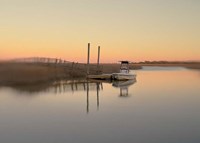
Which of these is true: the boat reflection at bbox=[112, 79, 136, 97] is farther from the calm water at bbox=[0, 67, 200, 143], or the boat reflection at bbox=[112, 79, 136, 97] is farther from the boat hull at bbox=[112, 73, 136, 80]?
the calm water at bbox=[0, 67, 200, 143]

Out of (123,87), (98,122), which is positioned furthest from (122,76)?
(98,122)

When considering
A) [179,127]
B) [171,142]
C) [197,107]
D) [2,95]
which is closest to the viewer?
[171,142]

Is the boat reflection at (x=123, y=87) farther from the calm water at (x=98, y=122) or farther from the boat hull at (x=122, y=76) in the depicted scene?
the calm water at (x=98, y=122)

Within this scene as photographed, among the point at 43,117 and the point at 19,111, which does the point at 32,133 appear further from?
the point at 19,111

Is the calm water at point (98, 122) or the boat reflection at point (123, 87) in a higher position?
the calm water at point (98, 122)

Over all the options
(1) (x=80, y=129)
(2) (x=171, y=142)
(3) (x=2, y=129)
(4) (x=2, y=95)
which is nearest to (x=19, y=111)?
(3) (x=2, y=129)

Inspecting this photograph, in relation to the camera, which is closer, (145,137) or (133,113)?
(145,137)

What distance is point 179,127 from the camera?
18.0 metres

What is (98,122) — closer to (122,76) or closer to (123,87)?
(123,87)

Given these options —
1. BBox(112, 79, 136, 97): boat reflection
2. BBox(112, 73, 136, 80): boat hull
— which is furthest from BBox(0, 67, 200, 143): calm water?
BBox(112, 73, 136, 80): boat hull

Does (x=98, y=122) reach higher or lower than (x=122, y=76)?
lower

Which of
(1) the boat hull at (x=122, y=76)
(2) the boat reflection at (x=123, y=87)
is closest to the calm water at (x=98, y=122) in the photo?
(2) the boat reflection at (x=123, y=87)

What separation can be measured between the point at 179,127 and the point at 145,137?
3.04 m

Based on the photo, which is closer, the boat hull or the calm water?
the calm water
